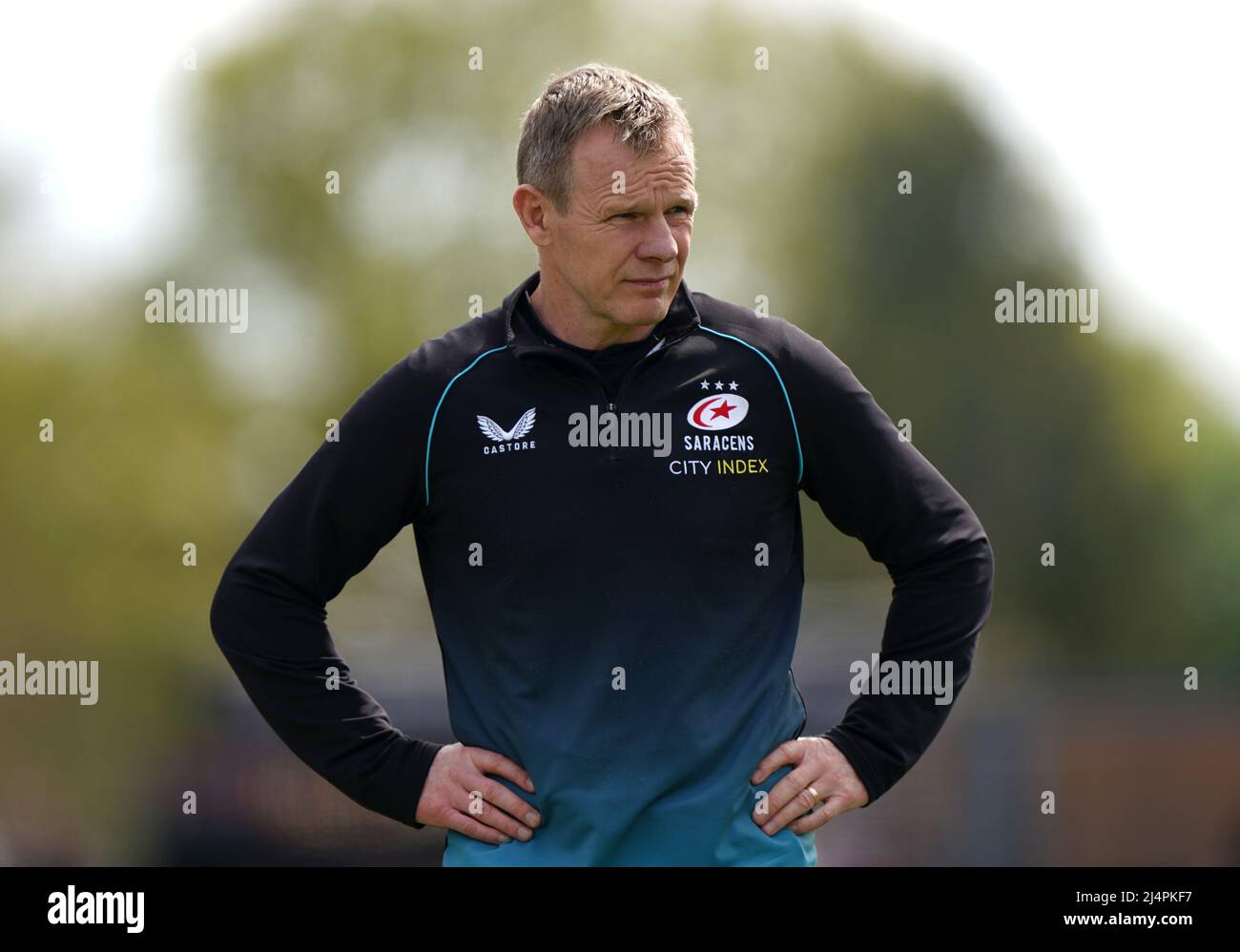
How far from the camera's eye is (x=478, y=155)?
1962 centimetres

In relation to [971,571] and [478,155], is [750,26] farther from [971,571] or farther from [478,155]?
[971,571]

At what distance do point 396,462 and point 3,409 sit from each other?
54.5 ft

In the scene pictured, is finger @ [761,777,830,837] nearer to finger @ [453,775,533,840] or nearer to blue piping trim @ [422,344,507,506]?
finger @ [453,775,533,840]

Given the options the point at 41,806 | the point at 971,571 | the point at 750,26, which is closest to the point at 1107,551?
the point at 750,26

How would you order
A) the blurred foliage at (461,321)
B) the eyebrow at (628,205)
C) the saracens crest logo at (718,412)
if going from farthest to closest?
1. the blurred foliage at (461,321)
2. the saracens crest logo at (718,412)
3. the eyebrow at (628,205)

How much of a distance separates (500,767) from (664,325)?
3.80 feet

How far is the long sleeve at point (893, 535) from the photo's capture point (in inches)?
142

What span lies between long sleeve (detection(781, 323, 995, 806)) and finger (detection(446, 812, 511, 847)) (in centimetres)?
88

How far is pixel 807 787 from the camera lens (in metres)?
3.61

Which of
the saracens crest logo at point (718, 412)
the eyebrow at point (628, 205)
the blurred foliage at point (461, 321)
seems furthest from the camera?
the blurred foliage at point (461, 321)

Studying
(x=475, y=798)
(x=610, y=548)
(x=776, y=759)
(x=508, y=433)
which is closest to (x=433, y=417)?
(x=508, y=433)

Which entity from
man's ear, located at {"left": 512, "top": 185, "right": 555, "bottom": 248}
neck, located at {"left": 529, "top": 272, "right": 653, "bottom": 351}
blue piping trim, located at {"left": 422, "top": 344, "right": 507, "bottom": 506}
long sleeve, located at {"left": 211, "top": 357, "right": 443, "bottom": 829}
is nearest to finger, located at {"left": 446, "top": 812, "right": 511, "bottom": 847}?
long sleeve, located at {"left": 211, "top": 357, "right": 443, "bottom": 829}

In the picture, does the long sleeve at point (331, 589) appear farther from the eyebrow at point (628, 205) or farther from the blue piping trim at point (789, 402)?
the blue piping trim at point (789, 402)

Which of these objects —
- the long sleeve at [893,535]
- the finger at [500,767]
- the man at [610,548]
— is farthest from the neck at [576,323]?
the finger at [500,767]
